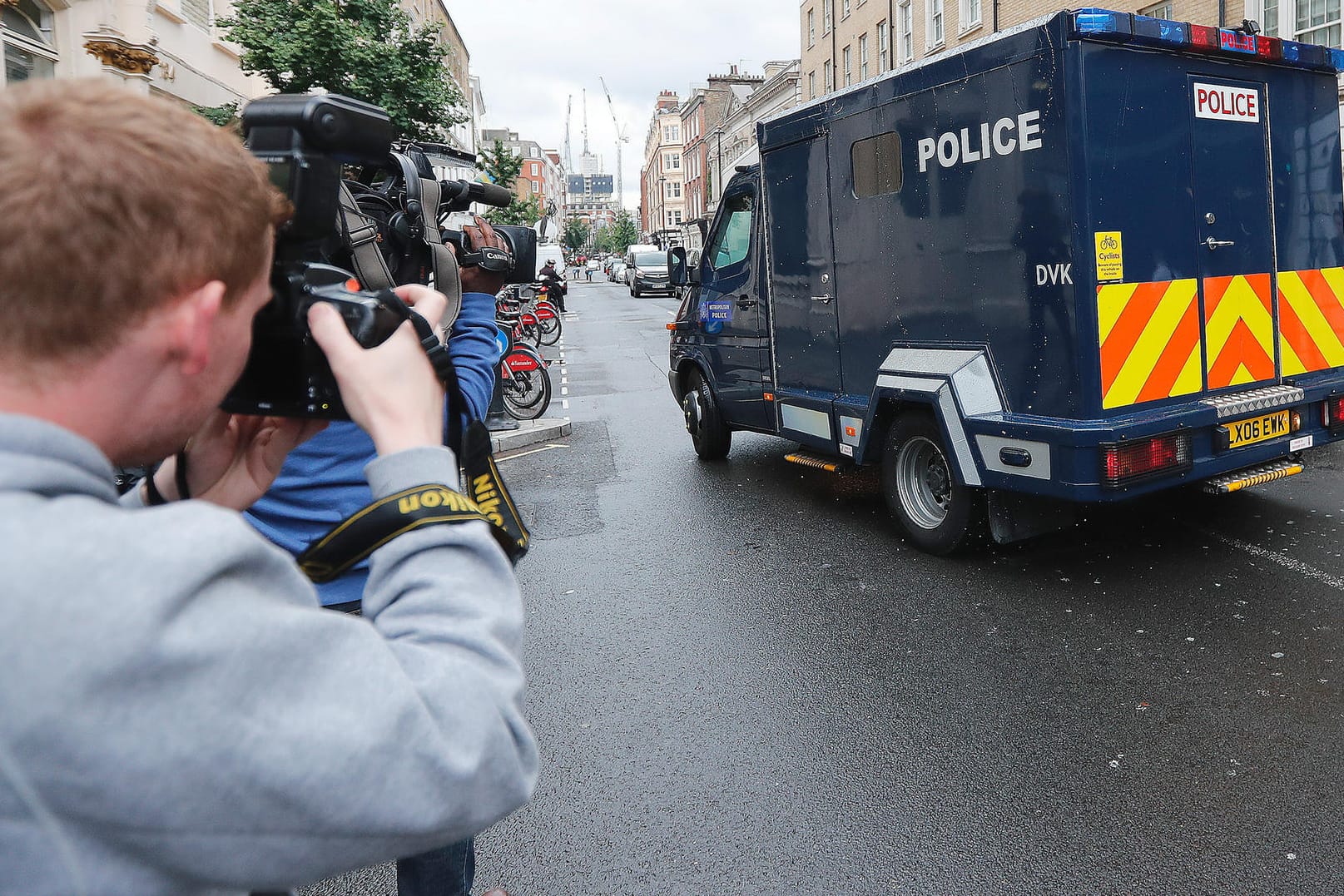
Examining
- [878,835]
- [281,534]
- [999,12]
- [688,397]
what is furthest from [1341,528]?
[999,12]

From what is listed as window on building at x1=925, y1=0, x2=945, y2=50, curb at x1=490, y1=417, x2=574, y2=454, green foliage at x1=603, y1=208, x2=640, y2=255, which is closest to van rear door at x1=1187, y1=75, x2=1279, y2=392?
curb at x1=490, y1=417, x2=574, y2=454

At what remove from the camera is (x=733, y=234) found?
312 inches

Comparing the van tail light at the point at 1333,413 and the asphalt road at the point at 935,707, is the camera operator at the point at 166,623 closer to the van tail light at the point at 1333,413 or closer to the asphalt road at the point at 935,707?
the asphalt road at the point at 935,707

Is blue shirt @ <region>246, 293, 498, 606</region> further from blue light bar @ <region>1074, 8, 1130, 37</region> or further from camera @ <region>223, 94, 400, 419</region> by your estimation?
blue light bar @ <region>1074, 8, 1130, 37</region>

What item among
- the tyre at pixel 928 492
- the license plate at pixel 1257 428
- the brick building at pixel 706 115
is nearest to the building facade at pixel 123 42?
the tyre at pixel 928 492

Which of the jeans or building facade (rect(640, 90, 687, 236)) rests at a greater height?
building facade (rect(640, 90, 687, 236))

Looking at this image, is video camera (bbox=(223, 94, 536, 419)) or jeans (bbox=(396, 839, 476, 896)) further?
jeans (bbox=(396, 839, 476, 896))

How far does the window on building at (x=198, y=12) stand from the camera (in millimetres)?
14875

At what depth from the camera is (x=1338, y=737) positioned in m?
3.46

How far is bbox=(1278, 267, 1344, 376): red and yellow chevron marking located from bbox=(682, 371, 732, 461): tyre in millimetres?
4260

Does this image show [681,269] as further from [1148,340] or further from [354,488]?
[354,488]

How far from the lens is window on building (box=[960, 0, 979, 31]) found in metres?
25.9

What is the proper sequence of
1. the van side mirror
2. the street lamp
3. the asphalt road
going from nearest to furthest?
1. the asphalt road
2. the van side mirror
3. the street lamp

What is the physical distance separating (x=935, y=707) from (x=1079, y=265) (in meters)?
2.24
